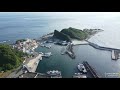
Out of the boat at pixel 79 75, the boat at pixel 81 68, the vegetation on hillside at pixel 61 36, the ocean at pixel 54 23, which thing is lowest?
the boat at pixel 79 75

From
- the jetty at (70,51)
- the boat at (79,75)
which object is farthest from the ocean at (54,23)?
the boat at (79,75)

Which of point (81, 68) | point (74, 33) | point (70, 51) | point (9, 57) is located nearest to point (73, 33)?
point (74, 33)

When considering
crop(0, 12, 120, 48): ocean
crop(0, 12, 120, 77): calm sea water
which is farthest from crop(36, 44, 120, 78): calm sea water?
crop(0, 12, 120, 48): ocean

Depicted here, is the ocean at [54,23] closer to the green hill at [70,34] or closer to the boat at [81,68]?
the green hill at [70,34]

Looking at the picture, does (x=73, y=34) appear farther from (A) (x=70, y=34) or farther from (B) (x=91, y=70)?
(B) (x=91, y=70)

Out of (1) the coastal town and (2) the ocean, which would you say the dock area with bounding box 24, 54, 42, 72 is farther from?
(2) the ocean
